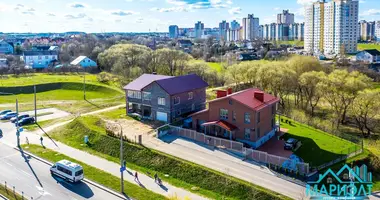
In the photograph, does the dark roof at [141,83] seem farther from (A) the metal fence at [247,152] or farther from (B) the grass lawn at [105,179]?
(B) the grass lawn at [105,179]

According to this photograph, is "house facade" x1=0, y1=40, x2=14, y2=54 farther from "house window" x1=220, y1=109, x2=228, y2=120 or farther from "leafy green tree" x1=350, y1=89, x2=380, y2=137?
"leafy green tree" x1=350, y1=89, x2=380, y2=137

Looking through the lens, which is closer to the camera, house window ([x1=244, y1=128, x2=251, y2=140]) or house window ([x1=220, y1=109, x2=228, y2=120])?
house window ([x1=244, y1=128, x2=251, y2=140])

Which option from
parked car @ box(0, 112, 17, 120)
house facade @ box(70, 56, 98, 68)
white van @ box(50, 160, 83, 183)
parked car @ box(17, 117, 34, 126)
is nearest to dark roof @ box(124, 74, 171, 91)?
parked car @ box(17, 117, 34, 126)

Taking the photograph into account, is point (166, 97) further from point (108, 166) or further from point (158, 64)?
point (158, 64)

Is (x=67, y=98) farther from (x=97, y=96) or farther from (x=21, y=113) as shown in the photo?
(x=21, y=113)

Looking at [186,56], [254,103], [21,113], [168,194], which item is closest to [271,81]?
[254,103]

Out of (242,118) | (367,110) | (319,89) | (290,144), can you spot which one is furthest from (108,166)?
(367,110)
